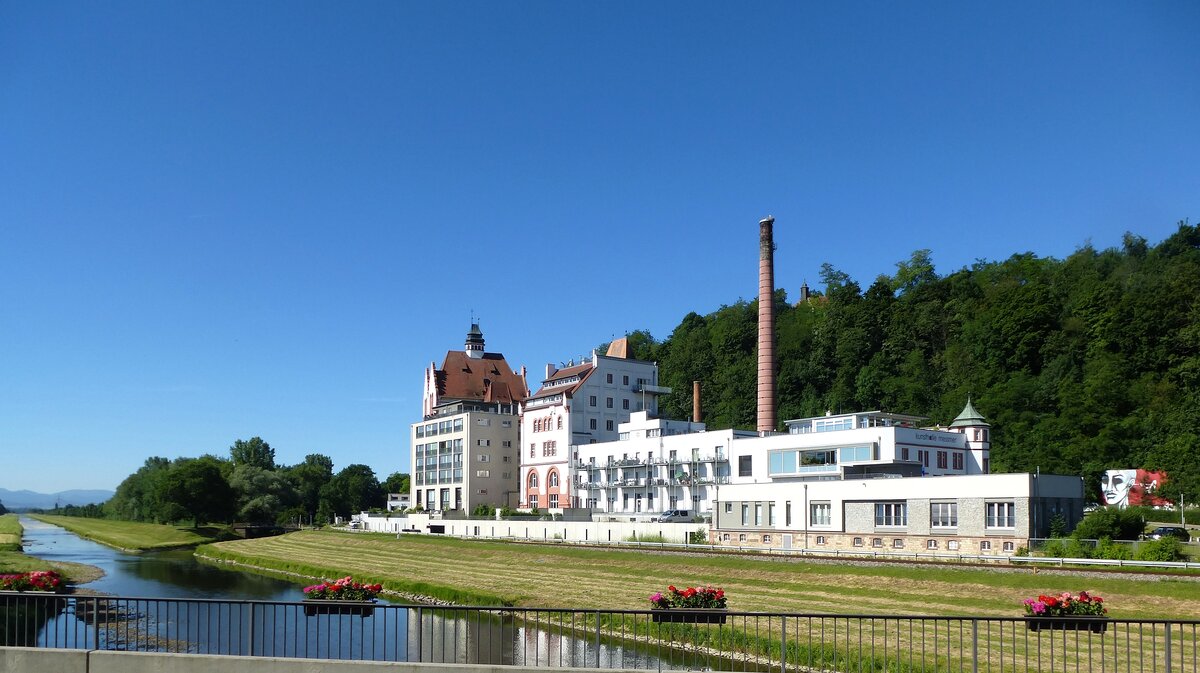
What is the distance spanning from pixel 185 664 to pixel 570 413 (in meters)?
83.1

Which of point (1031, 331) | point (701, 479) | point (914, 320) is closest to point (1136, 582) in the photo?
point (701, 479)

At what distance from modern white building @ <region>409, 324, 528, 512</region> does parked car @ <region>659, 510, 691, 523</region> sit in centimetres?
2968

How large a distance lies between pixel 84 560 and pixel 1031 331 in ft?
308

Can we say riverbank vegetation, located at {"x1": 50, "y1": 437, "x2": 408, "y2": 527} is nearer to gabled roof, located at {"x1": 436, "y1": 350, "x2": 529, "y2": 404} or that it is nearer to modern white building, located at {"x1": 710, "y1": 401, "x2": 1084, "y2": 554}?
gabled roof, located at {"x1": 436, "y1": 350, "x2": 529, "y2": 404}

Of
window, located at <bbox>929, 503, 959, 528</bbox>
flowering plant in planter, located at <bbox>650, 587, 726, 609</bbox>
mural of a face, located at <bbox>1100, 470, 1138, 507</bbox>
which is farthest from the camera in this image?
mural of a face, located at <bbox>1100, 470, 1138, 507</bbox>

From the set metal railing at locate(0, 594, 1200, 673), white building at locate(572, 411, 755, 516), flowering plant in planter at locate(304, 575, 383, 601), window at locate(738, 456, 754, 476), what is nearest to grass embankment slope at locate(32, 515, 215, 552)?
white building at locate(572, 411, 755, 516)

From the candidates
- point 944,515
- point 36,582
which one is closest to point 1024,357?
point 944,515

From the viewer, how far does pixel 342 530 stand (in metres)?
107

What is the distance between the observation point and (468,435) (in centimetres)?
10562

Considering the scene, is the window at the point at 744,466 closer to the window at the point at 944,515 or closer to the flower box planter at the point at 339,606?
the window at the point at 944,515

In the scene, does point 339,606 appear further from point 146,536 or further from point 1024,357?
point 146,536

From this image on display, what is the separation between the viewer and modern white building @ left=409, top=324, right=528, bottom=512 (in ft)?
347

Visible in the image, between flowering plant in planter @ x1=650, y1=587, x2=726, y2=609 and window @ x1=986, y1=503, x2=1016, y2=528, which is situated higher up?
flowering plant in planter @ x1=650, y1=587, x2=726, y2=609

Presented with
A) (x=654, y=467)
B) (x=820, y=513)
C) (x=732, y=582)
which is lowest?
(x=732, y=582)
